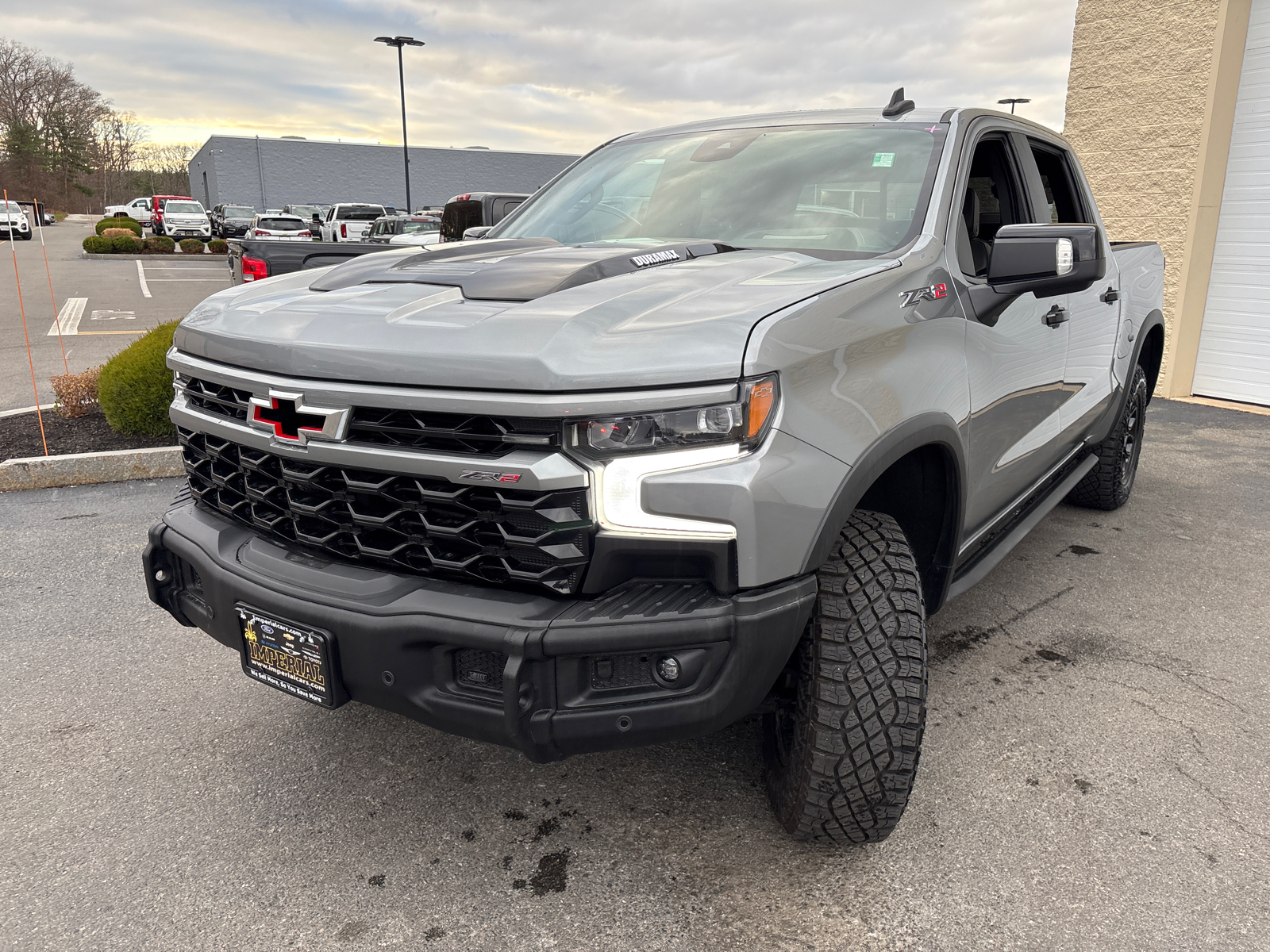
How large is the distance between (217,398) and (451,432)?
817 mm

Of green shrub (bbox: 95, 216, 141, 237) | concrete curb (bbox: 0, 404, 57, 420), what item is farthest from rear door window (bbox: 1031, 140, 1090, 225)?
green shrub (bbox: 95, 216, 141, 237)

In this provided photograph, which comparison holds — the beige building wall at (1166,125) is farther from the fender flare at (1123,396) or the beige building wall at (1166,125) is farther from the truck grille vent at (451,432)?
the truck grille vent at (451,432)

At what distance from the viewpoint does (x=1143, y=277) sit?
15.5 feet

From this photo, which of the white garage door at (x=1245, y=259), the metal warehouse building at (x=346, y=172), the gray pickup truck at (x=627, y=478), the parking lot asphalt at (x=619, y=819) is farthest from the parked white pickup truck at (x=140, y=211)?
the gray pickup truck at (x=627, y=478)

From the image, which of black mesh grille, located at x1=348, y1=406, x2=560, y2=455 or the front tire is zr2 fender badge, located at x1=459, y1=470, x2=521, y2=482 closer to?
black mesh grille, located at x1=348, y1=406, x2=560, y2=455

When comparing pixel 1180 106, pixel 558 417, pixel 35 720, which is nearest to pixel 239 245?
pixel 35 720

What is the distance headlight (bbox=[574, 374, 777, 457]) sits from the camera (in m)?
1.79

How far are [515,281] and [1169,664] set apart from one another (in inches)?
107

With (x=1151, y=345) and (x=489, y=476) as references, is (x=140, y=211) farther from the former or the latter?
(x=489, y=476)

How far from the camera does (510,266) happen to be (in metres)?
2.43

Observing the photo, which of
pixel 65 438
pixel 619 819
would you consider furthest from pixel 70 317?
pixel 619 819

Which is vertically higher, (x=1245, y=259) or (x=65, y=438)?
(x=1245, y=259)

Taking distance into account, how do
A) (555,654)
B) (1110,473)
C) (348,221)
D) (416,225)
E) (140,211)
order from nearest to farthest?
(555,654), (1110,473), (416,225), (348,221), (140,211)

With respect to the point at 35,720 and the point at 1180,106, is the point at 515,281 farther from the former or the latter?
the point at 1180,106
